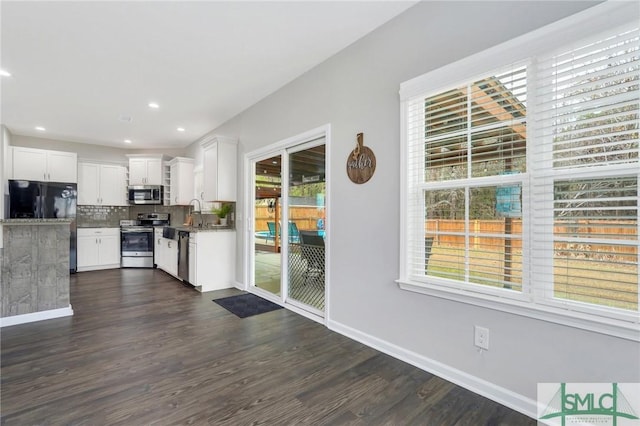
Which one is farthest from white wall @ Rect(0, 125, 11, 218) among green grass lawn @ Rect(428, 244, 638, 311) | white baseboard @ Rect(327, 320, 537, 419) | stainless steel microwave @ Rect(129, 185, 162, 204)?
green grass lawn @ Rect(428, 244, 638, 311)

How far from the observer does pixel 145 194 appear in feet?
21.4

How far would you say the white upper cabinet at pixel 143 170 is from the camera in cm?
647

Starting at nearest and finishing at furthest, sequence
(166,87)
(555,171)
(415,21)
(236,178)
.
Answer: (555,171), (415,21), (166,87), (236,178)

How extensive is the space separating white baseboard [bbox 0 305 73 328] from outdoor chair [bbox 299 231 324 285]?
108 inches

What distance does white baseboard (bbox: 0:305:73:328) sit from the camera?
121 inches

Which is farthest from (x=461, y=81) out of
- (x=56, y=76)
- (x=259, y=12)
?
(x=56, y=76)

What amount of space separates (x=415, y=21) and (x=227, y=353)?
3.06m

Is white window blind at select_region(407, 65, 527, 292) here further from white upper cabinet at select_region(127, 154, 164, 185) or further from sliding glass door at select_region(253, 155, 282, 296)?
white upper cabinet at select_region(127, 154, 164, 185)

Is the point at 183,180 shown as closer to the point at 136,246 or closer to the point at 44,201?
the point at 136,246

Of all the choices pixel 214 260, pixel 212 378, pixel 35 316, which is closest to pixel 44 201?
pixel 35 316

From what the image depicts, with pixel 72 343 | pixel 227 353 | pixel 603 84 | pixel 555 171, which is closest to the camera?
pixel 603 84

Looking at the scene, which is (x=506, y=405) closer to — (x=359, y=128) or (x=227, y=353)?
(x=227, y=353)

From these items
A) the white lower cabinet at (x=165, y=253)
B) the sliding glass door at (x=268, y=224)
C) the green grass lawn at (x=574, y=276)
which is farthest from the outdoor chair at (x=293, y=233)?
the white lower cabinet at (x=165, y=253)

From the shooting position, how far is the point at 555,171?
165cm
